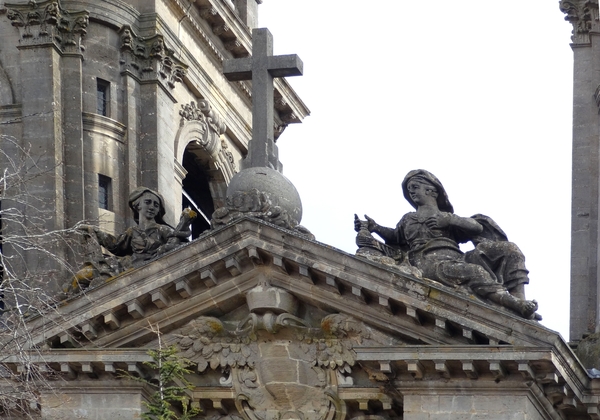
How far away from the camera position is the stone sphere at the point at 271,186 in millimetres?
49594

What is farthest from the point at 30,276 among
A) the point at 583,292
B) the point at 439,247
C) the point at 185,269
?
the point at 583,292

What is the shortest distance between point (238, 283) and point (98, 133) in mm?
9234

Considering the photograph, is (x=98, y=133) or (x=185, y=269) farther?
(x=98, y=133)

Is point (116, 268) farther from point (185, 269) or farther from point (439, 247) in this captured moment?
point (439, 247)

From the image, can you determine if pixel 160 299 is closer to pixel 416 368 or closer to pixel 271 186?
pixel 271 186

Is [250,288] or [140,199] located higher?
[140,199]

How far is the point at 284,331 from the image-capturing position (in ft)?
161

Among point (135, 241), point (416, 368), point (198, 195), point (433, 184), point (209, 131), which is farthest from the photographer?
point (198, 195)

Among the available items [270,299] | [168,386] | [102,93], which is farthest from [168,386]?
[102,93]

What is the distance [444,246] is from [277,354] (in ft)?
10.0

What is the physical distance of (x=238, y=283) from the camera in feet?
161

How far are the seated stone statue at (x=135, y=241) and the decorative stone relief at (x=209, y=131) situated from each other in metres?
7.20

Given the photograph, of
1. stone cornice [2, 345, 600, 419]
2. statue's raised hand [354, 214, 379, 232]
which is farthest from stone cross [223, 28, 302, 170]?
stone cornice [2, 345, 600, 419]

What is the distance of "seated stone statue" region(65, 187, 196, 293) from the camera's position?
50.2m
